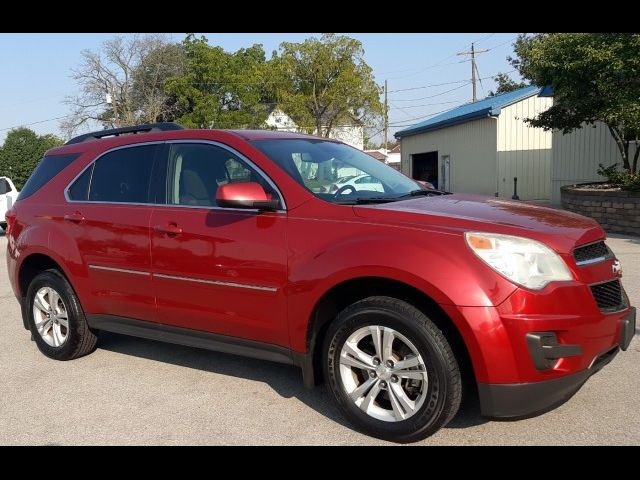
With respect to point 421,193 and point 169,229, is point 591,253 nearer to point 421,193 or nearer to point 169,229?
point 421,193

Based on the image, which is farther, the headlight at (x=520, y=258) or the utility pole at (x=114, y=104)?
the utility pole at (x=114, y=104)

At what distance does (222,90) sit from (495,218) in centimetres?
3597

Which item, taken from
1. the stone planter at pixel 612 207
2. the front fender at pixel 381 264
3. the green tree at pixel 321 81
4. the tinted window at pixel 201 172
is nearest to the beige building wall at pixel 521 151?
the stone planter at pixel 612 207

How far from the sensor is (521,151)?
23.2 m

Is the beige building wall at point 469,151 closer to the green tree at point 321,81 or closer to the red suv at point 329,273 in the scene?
the green tree at point 321,81

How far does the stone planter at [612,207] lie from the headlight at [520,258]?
9.43 m

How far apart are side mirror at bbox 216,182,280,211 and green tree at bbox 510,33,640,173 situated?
989cm

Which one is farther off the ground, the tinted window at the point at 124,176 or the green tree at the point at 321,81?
the green tree at the point at 321,81

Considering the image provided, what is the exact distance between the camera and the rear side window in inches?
205

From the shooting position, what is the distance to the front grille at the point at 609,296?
326 cm

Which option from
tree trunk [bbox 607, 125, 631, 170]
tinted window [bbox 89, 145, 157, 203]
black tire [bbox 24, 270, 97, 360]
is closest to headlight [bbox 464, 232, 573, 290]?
tinted window [bbox 89, 145, 157, 203]

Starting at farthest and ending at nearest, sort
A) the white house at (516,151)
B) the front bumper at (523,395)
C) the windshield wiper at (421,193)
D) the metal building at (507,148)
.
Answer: the metal building at (507,148)
the white house at (516,151)
the windshield wiper at (421,193)
the front bumper at (523,395)

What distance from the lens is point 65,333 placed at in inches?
204
